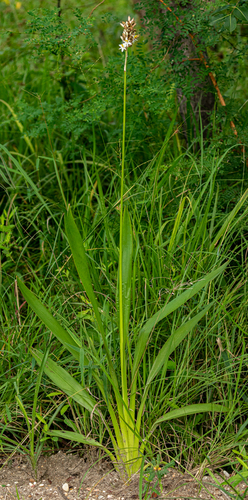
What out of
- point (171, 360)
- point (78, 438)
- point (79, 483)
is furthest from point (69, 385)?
point (171, 360)

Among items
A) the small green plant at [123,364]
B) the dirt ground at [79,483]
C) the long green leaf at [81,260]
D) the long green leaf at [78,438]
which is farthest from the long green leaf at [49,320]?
the dirt ground at [79,483]

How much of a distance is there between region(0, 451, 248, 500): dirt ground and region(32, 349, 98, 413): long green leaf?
19 cm

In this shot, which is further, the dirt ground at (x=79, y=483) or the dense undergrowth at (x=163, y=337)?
the dense undergrowth at (x=163, y=337)

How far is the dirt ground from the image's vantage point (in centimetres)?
136

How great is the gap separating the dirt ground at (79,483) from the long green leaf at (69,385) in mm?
190

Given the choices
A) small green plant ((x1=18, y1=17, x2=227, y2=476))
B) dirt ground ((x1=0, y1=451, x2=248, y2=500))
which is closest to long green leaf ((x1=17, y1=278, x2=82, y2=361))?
small green plant ((x1=18, y1=17, x2=227, y2=476))

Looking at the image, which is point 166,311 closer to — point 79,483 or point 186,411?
point 186,411

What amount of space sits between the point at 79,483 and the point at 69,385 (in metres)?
0.30

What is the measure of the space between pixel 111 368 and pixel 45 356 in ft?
0.68

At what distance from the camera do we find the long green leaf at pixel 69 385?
1.44 meters

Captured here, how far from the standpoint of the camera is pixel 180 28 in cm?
209

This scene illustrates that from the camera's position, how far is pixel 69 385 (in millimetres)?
1447

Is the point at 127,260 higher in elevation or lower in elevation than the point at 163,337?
higher

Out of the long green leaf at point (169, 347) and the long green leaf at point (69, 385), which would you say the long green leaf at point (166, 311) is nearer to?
the long green leaf at point (169, 347)
